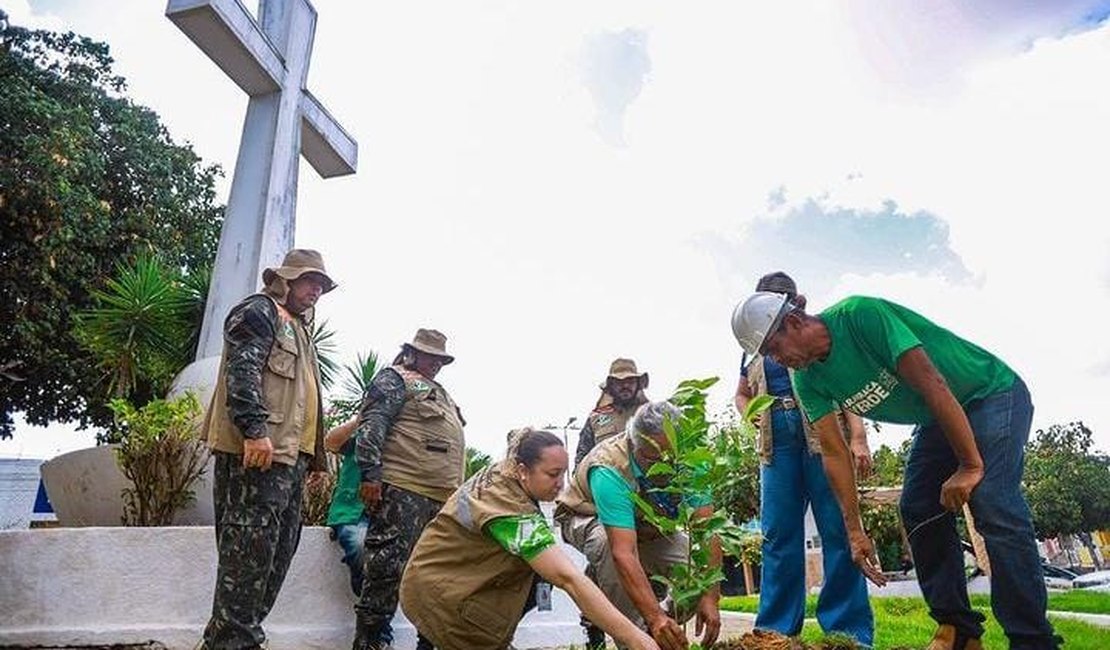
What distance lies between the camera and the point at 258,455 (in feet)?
10.0

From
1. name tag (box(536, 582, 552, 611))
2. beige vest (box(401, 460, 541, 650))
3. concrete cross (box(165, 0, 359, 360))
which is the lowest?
name tag (box(536, 582, 552, 611))

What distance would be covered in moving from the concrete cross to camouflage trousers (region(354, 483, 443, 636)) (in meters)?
2.68

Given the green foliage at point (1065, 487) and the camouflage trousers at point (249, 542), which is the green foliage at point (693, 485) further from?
the green foliage at point (1065, 487)

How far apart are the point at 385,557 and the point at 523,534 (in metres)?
1.46

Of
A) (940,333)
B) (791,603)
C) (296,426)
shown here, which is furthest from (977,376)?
(296,426)

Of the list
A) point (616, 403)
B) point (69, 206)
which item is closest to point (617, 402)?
point (616, 403)

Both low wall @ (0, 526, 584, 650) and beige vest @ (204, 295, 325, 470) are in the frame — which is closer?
beige vest @ (204, 295, 325, 470)

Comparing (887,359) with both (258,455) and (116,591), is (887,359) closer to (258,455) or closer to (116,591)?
(258,455)

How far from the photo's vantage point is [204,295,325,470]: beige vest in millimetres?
3232

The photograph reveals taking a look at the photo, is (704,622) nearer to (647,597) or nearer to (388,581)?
(647,597)

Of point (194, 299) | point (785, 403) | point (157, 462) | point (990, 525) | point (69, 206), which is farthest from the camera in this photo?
point (69, 206)

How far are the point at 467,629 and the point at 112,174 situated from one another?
16012 mm

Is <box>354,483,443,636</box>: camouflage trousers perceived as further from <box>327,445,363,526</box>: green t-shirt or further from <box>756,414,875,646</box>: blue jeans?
<box>756,414,875,646</box>: blue jeans

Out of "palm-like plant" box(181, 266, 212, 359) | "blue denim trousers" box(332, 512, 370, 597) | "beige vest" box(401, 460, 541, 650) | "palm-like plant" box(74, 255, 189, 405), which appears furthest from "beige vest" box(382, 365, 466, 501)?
"palm-like plant" box(181, 266, 212, 359)
